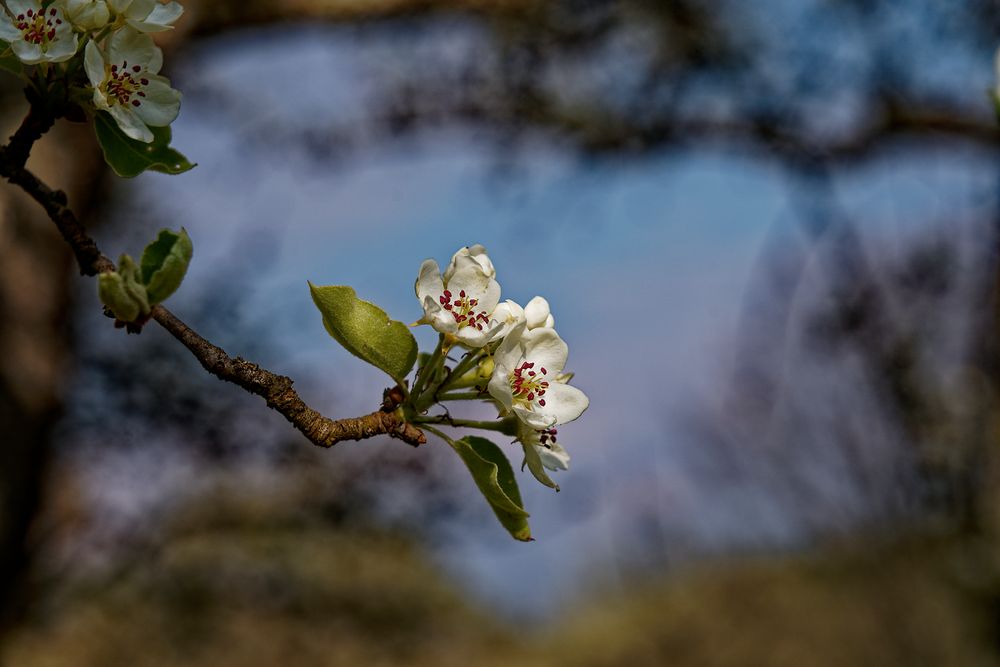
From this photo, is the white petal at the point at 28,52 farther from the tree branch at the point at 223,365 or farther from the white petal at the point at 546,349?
the white petal at the point at 546,349

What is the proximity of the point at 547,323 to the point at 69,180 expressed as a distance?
230 cm

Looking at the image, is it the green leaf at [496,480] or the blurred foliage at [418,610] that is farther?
the blurred foliage at [418,610]

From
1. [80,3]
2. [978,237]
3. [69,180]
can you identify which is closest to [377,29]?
[69,180]

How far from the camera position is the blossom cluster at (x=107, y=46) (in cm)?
67

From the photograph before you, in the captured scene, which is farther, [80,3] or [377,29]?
[377,29]

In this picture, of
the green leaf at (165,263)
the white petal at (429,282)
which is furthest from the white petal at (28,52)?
the white petal at (429,282)

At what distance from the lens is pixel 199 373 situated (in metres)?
2.78

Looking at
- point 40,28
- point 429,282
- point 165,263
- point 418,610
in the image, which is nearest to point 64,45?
point 40,28

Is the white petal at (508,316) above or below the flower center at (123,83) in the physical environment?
below

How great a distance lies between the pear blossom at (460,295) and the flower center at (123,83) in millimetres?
258

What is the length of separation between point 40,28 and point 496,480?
46cm

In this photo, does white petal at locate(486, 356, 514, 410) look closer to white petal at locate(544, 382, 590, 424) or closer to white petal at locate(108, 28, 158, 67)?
white petal at locate(544, 382, 590, 424)

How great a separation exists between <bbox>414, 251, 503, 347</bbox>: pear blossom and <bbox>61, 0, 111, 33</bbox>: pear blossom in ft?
0.93

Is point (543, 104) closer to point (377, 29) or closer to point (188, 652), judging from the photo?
point (377, 29)
